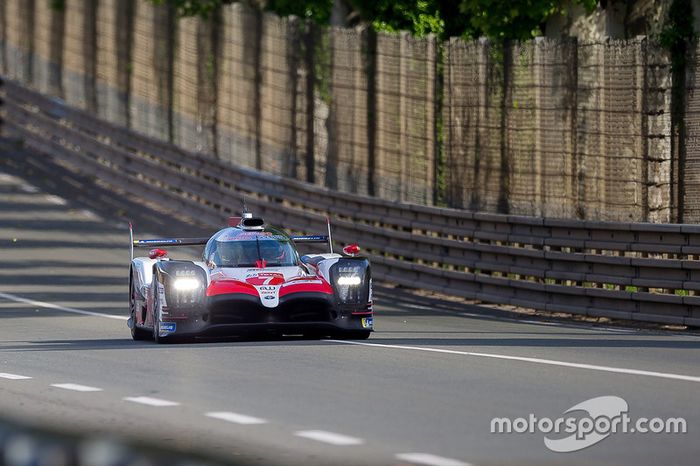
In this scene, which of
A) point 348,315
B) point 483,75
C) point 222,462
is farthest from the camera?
point 483,75

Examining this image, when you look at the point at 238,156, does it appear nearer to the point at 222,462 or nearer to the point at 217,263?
the point at 217,263

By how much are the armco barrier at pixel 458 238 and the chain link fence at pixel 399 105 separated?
2.10ft

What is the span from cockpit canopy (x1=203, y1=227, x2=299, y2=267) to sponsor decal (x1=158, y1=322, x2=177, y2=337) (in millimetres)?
928

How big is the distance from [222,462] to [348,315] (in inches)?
451

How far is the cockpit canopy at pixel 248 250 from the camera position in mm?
15969

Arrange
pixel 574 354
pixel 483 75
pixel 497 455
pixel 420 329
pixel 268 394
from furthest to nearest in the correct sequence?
pixel 483 75 < pixel 420 329 < pixel 574 354 < pixel 268 394 < pixel 497 455

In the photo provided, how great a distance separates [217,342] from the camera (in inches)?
616

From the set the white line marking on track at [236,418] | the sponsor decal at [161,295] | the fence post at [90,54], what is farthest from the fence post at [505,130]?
the fence post at [90,54]

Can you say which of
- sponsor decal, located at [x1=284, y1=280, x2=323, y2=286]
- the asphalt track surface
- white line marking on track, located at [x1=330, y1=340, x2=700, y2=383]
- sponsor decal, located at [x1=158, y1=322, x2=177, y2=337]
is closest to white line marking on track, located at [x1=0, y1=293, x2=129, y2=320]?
the asphalt track surface

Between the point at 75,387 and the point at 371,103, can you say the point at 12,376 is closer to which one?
the point at 75,387

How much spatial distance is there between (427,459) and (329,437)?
102 centimetres

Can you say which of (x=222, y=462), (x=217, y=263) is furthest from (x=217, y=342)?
(x=222, y=462)

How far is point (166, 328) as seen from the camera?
15336 mm

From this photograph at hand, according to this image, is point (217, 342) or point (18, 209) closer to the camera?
point (217, 342)
